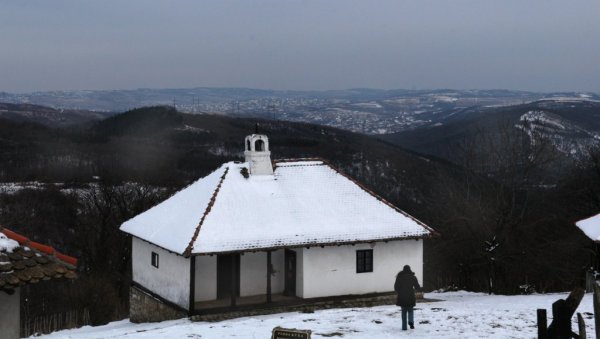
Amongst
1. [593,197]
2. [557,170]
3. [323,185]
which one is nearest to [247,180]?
[323,185]

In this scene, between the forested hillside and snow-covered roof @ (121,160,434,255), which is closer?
snow-covered roof @ (121,160,434,255)

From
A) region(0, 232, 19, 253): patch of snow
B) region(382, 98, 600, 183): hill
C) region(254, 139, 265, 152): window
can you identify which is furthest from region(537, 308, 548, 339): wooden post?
region(382, 98, 600, 183): hill

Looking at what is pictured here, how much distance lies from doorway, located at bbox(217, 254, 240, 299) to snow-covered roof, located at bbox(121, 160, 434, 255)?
133 centimetres

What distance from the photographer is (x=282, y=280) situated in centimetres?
2492

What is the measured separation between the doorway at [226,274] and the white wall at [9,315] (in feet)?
53.2

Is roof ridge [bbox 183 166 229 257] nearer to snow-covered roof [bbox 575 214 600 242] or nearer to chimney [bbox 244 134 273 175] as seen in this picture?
chimney [bbox 244 134 273 175]

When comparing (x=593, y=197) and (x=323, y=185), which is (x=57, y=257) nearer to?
(x=323, y=185)

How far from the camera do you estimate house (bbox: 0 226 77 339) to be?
698 centimetres

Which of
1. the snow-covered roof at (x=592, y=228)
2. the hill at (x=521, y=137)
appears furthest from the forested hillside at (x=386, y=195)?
the snow-covered roof at (x=592, y=228)

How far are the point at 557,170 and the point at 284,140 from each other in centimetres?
7601

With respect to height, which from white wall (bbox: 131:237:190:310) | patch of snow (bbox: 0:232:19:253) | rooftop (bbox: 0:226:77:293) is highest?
patch of snow (bbox: 0:232:19:253)

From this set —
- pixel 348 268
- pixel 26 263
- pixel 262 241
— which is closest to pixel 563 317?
pixel 26 263

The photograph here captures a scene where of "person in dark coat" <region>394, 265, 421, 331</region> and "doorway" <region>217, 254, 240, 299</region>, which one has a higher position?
"person in dark coat" <region>394, 265, 421, 331</region>

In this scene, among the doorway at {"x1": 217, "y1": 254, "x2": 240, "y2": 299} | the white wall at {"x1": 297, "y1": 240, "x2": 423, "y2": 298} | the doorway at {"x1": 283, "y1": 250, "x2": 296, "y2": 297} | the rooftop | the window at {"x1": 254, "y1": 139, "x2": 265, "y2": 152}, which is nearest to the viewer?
the rooftop
